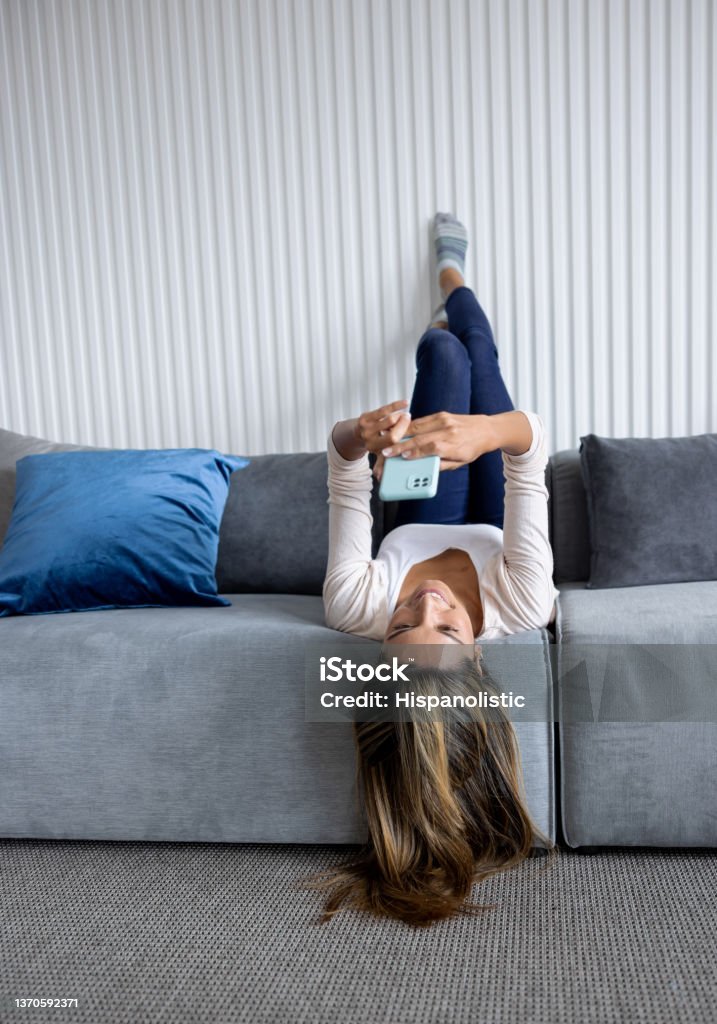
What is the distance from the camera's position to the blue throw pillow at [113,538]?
1.84 meters

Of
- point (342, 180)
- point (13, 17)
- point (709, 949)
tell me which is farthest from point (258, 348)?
point (709, 949)

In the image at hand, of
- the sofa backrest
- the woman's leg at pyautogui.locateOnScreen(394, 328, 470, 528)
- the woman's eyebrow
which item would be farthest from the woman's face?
the sofa backrest

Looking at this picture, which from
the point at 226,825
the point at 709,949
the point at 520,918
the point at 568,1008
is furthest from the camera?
the point at 226,825

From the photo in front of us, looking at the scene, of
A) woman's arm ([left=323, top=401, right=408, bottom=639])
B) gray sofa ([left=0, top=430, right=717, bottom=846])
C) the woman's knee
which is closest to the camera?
gray sofa ([left=0, top=430, right=717, bottom=846])

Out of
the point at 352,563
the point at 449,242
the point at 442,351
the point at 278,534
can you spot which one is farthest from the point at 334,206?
the point at 352,563

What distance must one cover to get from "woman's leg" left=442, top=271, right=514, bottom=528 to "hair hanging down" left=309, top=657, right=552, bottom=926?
29.0 inches

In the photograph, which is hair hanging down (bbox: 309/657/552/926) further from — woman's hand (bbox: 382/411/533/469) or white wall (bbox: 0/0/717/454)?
white wall (bbox: 0/0/717/454)

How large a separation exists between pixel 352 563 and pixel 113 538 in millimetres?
556

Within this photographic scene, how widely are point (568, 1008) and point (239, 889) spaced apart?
22.9 inches

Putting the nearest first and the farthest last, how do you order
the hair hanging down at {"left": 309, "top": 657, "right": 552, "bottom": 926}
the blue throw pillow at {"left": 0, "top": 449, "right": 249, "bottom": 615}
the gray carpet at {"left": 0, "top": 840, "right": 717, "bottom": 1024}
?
the gray carpet at {"left": 0, "top": 840, "right": 717, "bottom": 1024}
the hair hanging down at {"left": 309, "top": 657, "right": 552, "bottom": 926}
the blue throw pillow at {"left": 0, "top": 449, "right": 249, "bottom": 615}

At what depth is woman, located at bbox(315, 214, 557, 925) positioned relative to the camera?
4.43 ft

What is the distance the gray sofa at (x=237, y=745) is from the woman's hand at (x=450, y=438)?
0.35 meters

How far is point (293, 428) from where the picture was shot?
2.64 m

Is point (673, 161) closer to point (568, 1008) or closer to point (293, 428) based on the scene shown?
point (293, 428)
